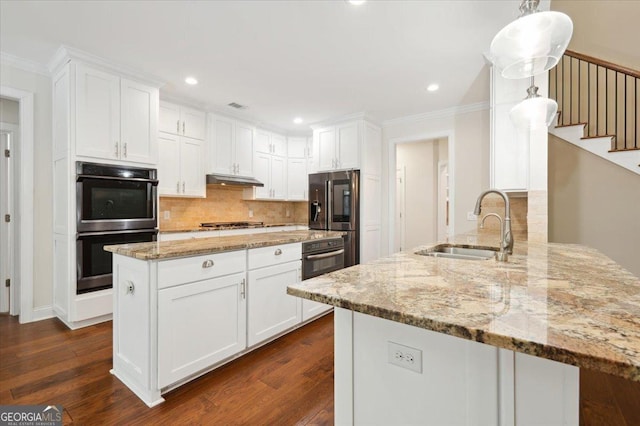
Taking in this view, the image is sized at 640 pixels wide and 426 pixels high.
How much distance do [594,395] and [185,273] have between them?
103 inches

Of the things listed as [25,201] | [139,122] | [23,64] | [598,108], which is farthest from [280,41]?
[598,108]

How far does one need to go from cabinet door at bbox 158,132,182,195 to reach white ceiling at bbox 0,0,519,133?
1.88 ft

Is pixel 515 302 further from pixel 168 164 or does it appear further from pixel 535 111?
pixel 168 164

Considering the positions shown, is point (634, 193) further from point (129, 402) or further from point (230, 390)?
point (129, 402)

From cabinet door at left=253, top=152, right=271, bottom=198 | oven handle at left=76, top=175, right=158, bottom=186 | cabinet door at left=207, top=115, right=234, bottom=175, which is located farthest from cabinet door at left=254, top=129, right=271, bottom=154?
Result: oven handle at left=76, top=175, right=158, bottom=186

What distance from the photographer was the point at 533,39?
1244mm

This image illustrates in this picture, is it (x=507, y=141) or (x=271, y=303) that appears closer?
(x=271, y=303)

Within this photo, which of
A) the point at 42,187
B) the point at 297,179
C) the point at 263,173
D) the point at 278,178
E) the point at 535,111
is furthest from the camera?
the point at 297,179

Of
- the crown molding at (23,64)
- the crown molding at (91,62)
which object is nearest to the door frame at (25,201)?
the crown molding at (23,64)

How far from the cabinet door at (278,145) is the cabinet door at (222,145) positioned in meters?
0.88

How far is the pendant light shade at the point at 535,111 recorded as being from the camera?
6.59 ft

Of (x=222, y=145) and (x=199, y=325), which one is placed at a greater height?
(x=222, y=145)

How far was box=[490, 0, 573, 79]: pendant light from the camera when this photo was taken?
3.91 ft

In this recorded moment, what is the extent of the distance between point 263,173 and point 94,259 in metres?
2.75
